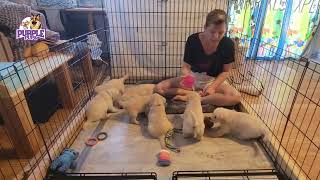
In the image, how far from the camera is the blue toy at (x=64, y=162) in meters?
1.39

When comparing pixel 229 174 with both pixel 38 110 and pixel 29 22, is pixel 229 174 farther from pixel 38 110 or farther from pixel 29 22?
pixel 29 22

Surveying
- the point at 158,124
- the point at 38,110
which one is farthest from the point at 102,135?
the point at 38,110

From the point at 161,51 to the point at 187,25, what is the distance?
0.43 metres

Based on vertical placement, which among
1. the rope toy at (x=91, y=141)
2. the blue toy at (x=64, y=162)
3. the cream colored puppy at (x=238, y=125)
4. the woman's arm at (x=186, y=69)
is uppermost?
the woman's arm at (x=186, y=69)

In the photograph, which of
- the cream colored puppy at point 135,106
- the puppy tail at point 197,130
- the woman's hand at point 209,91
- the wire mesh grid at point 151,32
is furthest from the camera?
the wire mesh grid at point 151,32

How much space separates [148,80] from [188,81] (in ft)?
2.77

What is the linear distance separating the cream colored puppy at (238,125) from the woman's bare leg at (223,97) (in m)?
0.34

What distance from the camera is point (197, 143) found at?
5.54ft

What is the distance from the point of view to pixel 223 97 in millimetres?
2059

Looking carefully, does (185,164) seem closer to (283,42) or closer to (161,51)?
(161,51)

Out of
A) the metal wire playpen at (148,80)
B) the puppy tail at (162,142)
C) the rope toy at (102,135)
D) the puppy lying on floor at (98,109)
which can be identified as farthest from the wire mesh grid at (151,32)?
the puppy tail at (162,142)

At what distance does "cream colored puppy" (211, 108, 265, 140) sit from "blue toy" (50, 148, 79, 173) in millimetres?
982

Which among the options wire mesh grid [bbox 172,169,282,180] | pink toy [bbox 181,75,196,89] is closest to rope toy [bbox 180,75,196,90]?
pink toy [bbox 181,75,196,89]

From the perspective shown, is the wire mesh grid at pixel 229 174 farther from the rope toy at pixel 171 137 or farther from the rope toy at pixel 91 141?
the rope toy at pixel 91 141
